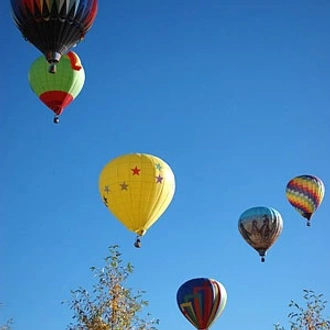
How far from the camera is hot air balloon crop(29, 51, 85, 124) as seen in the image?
41125 millimetres

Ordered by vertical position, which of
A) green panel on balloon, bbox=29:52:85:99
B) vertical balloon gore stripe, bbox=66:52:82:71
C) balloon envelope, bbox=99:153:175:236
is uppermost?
vertical balloon gore stripe, bbox=66:52:82:71

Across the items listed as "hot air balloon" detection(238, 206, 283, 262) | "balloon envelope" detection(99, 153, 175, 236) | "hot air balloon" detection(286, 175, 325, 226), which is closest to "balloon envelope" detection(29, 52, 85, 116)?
"balloon envelope" detection(99, 153, 175, 236)

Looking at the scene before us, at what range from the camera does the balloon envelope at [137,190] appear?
3950 cm

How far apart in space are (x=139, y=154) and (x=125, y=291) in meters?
7.13

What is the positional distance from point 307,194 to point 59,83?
2111 cm

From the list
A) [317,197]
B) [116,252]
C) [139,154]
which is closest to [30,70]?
[139,154]

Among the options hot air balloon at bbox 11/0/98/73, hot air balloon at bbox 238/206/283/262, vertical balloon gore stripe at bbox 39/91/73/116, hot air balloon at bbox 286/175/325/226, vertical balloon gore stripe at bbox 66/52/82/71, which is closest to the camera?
hot air balloon at bbox 11/0/98/73

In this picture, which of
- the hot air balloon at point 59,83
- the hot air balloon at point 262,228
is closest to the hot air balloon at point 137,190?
the hot air balloon at point 59,83

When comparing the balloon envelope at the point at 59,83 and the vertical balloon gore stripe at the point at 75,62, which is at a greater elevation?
the vertical balloon gore stripe at the point at 75,62

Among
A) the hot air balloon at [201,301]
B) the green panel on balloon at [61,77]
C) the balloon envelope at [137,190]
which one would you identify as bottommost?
the hot air balloon at [201,301]

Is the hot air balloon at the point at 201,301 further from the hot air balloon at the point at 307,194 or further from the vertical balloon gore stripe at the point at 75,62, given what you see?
the vertical balloon gore stripe at the point at 75,62

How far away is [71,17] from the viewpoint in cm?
3338

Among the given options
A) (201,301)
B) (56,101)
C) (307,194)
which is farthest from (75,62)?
(307,194)

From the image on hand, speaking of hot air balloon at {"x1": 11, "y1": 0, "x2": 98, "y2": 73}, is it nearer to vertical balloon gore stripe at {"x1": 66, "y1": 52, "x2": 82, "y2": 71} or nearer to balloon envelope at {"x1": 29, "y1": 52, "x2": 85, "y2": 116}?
balloon envelope at {"x1": 29, "y1": 52, "x2": 85, "y2": 116}
